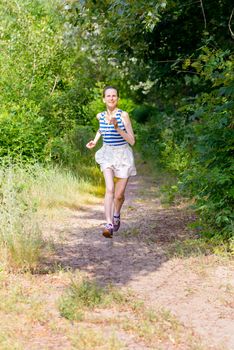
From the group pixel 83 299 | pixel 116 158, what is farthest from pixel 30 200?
pixel 83 299

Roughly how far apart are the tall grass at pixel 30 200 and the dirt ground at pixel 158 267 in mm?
405

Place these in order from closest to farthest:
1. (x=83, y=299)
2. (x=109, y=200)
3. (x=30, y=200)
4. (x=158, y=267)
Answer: (x=83, y=299)
(x=158, y=267)
(x=109, y=200)
(x=30, y=200)

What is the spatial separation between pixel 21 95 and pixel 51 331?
8554 mm

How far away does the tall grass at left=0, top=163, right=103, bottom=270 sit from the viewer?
6352mm

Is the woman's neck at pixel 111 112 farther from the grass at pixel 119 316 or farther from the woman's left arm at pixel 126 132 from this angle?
the grass at pixel 119 316

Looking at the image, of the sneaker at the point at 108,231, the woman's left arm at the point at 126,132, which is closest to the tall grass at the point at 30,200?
the sneaker at the point at 108,231

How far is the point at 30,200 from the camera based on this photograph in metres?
7.85

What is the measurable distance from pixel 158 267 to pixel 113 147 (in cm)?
167

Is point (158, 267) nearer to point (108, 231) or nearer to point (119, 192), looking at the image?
point (108, 231)

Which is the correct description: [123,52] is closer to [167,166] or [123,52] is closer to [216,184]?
[167,166]

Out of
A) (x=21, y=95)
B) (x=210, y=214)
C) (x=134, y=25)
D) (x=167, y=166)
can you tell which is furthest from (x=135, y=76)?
(x=210, y=214)

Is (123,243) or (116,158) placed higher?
(116,158)

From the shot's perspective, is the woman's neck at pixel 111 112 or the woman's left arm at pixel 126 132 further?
the woman's neck at pixel 111 112

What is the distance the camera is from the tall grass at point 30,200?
6.35m
